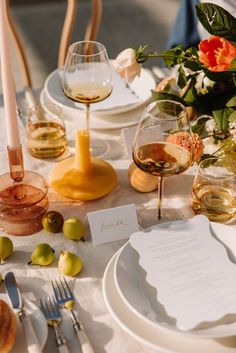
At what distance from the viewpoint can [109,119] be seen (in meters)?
1.42

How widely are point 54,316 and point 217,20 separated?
60cm

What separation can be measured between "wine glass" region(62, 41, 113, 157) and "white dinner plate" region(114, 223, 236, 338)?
15.2 inches

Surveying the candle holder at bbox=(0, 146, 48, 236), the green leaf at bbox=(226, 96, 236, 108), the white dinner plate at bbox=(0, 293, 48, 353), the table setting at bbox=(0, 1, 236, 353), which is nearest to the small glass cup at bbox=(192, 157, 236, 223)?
the table setting at bbox=(0, 1, 236, 353)

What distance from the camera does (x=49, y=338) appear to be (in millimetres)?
850

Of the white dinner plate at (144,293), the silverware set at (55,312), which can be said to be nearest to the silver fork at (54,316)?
the silverware set at (55,312)

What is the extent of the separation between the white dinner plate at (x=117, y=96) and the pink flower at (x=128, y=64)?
30 centimetres

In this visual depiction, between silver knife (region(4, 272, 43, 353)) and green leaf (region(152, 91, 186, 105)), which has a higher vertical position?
green leaf (region(152, 91, 186, 105))

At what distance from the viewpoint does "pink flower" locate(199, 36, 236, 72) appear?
37.2 inches

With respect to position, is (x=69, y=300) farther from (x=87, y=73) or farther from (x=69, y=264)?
(x=87, y=73)

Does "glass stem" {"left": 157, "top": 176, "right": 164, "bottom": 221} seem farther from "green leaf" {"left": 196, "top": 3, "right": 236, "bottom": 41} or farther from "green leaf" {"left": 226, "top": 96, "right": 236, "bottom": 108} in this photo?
"green leaf" {"left": 196, "top": 3, "right": 236, "bottom": 41}

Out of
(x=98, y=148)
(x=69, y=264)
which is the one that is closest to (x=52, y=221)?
(x=69, y=264)

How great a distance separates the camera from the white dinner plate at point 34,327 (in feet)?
2.68

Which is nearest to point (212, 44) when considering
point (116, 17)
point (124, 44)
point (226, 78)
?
point (226, 78)

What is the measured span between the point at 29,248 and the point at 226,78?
0.52 metres
